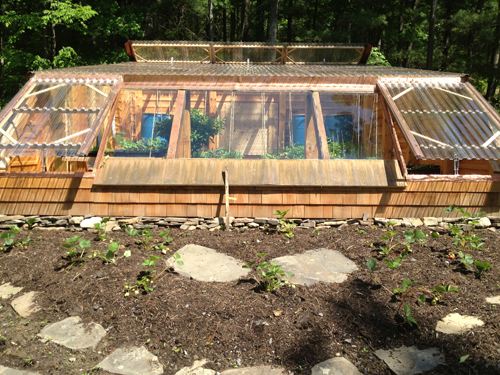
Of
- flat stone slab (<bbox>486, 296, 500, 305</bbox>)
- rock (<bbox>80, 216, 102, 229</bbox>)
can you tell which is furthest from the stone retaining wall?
flat stone slab (<bbox>486, 296, 500, 305</bbox>)

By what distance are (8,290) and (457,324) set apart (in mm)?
3886

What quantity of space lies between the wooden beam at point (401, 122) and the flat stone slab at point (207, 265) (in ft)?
9.01

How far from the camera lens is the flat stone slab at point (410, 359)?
2.71 metres

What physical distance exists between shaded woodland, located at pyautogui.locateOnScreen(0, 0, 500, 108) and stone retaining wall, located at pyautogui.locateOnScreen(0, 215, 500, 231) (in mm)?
A: 7955

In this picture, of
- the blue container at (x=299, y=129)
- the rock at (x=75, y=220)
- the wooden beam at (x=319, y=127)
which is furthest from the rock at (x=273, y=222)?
the rock at (x=75, y=220)

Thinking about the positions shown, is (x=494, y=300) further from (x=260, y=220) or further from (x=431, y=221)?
(x=260, y=220)

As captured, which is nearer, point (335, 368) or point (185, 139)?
point (335, 368)

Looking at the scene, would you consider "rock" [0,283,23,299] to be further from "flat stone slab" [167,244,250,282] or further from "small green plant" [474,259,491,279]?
"small green plant" [474,259,491,279]

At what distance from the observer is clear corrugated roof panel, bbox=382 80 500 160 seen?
17.9 ft

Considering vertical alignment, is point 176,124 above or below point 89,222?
above

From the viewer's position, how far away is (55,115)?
584 centimetres

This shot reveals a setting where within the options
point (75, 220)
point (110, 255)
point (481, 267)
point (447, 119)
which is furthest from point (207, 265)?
point (447, 119)

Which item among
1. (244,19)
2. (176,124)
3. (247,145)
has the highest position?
(244,19)

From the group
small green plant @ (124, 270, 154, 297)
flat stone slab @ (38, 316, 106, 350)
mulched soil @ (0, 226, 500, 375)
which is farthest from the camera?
small green plant @ (124, 270, 154, 297)
